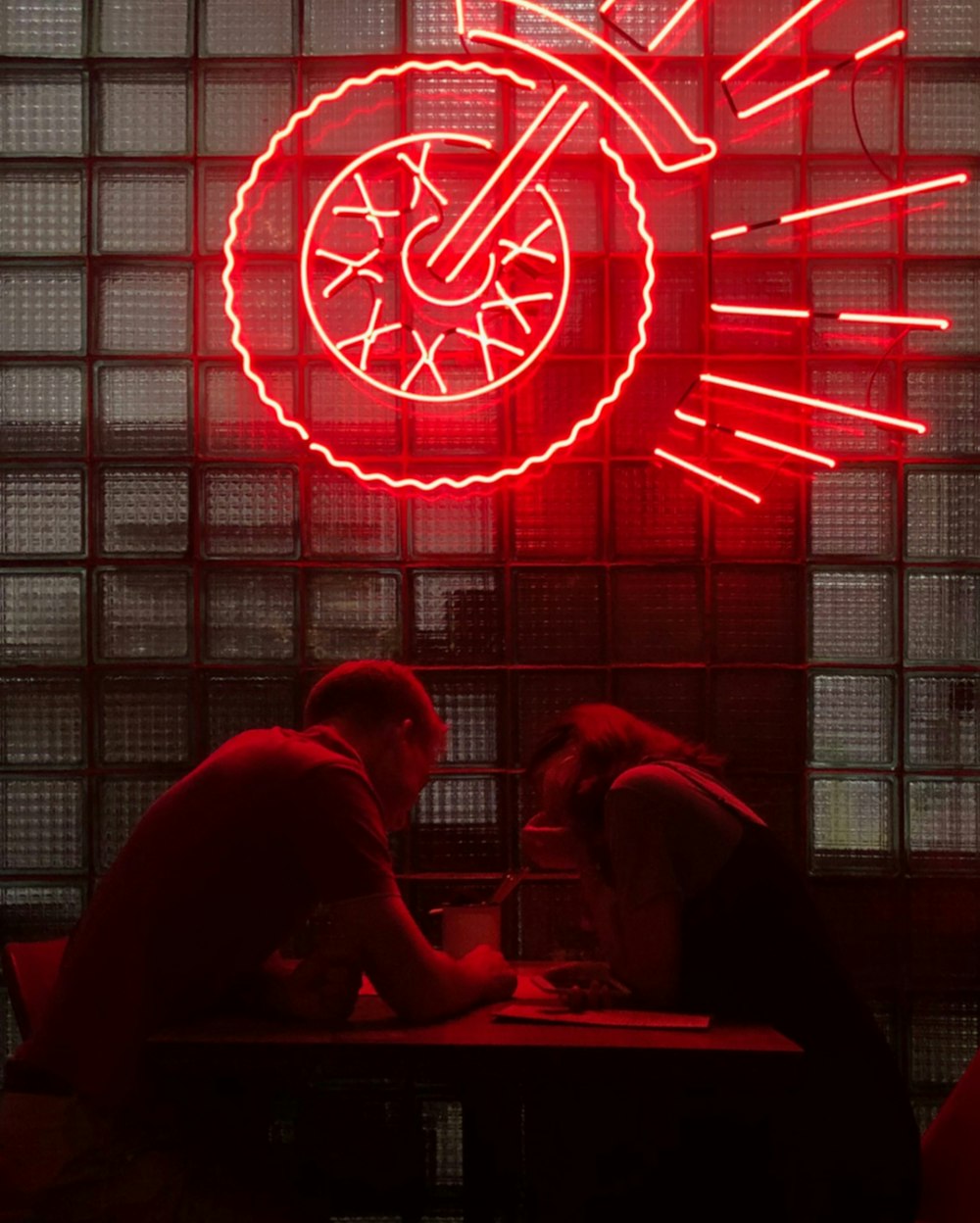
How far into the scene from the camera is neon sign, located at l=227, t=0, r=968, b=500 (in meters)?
3.64

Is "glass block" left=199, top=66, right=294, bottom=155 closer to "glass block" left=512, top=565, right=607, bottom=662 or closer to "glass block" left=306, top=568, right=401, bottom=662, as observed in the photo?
"glass block" left=306, top=568, right=401, bottom=662

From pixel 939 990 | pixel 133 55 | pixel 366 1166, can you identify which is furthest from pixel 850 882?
pixel 133 55

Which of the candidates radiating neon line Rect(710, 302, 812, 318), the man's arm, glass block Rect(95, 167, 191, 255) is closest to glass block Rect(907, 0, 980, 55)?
radiating neon line Rect(710, 302, 812, 318)

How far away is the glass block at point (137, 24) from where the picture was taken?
152 inches

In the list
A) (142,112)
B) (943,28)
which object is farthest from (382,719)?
(943,28)

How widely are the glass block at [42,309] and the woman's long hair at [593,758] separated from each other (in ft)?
6.10

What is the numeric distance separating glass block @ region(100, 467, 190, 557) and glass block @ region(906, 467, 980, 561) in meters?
1.99

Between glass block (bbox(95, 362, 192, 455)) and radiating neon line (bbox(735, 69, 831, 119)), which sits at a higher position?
radiating neon line (bbox(735, 69, 831, 119))

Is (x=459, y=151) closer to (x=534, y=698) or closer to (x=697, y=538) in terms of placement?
(x=697, y=538)

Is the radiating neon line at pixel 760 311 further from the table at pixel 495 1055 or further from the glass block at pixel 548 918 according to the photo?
the table at pixel 495 1055

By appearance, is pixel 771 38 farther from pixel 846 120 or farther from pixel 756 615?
pixel 756 615

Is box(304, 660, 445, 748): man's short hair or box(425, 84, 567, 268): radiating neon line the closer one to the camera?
box(304, 660, 445, 748): man's short hair

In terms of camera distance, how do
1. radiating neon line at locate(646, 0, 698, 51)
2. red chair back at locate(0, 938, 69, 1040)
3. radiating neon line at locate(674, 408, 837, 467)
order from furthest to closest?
1. radiating neon line at locate(674, 408, 837, 467)
2. radiating neon line at locate(646, 0, 698, 51)
3. red chair back at locate(0, 938, 69, 1040)

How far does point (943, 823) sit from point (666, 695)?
0.83 m
